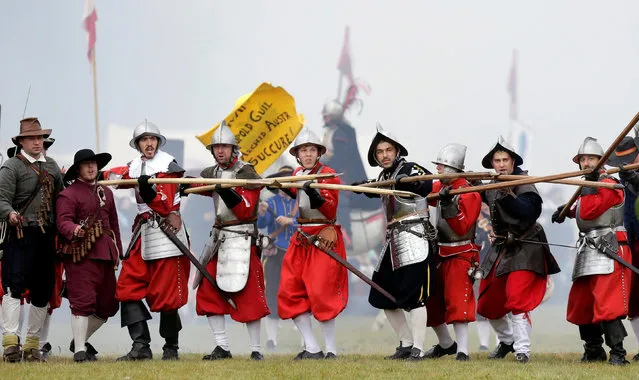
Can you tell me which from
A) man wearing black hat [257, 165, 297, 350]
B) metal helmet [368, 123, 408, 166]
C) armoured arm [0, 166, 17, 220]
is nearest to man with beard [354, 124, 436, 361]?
metal helmet [368, 123, 408, 166]

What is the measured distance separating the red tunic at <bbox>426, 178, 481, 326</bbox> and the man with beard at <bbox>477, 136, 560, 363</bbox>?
19 cm

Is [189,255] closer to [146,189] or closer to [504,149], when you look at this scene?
[146,189]

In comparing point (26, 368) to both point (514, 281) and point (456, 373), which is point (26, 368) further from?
point (514, 281)

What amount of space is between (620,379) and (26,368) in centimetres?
485

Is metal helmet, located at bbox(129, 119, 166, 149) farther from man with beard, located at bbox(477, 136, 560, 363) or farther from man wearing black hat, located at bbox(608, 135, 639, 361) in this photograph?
man wearing black hat, located at bbox(608, 135, 639, 361)

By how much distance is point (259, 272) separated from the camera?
1086 centimetres

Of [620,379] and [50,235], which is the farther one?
[50,235]

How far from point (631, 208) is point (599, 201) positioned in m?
0.95

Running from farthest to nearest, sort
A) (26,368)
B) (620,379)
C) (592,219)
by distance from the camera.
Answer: (592,219) → (26,368) → (620,379)

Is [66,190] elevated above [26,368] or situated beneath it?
elevated above

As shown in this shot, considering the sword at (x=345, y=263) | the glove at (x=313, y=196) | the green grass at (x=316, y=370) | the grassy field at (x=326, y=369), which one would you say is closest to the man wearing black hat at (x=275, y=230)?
the grassy field at (x=326, y=369)

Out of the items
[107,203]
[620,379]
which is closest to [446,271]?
[620,379]

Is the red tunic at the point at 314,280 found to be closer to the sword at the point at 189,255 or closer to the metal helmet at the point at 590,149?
the sword at the point at 189,255

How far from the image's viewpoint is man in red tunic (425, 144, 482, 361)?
10.6 metres
